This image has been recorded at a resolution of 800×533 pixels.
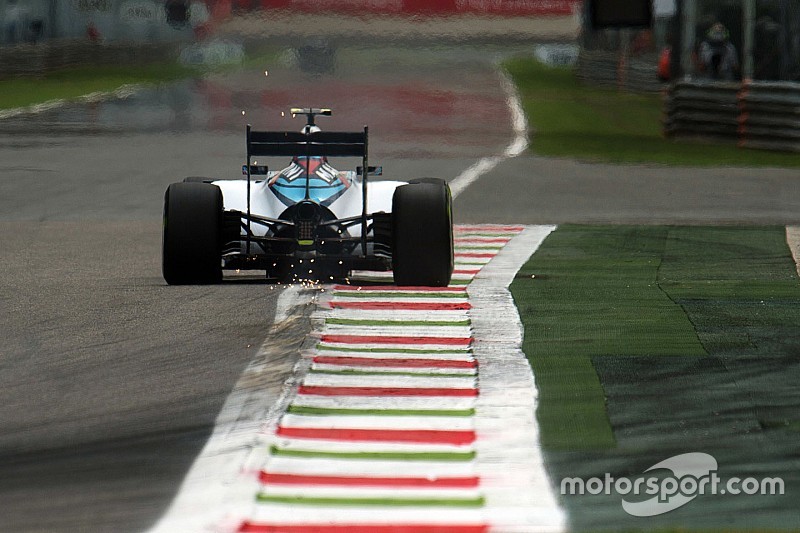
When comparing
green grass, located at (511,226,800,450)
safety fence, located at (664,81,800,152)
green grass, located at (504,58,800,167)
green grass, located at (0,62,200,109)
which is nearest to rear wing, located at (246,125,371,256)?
green grass, located at (511,226,800,450)

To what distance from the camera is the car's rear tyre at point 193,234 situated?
32.0 feet

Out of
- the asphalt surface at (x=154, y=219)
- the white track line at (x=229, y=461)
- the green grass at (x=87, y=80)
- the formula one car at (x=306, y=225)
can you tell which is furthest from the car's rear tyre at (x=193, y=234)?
the green grass at (x=87, y=80)

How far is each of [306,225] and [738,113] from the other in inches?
663

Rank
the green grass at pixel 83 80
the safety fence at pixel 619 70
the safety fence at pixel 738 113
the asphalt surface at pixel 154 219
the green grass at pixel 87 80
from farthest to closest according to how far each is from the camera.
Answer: the safety fence at pixel 619 70, the green grass at pixel 83 80, the green grass at pixel 87 80, the safety fence at pixel 738 113, the asphalt surface at pixel 154 219

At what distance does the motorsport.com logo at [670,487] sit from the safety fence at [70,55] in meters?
31.2

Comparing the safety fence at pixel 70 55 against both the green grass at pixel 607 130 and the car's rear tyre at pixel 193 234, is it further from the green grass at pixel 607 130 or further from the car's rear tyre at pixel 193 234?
the car's rear tyre at pixel 193 234

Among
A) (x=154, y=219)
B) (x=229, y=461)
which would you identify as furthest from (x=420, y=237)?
(x=154, y=219)

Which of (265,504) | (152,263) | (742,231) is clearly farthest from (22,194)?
(265,504)

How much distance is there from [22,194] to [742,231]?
7827 millimetres

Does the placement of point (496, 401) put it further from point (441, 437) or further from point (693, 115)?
point (693, 115)

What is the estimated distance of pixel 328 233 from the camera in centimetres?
1007

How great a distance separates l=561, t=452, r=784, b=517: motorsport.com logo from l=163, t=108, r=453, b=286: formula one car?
431cm

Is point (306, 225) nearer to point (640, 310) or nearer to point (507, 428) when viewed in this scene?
point (640, 310)

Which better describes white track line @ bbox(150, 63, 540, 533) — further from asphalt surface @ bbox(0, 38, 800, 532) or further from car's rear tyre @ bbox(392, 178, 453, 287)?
car's rear tyre @ bbox(392, 178, 453, 287)
